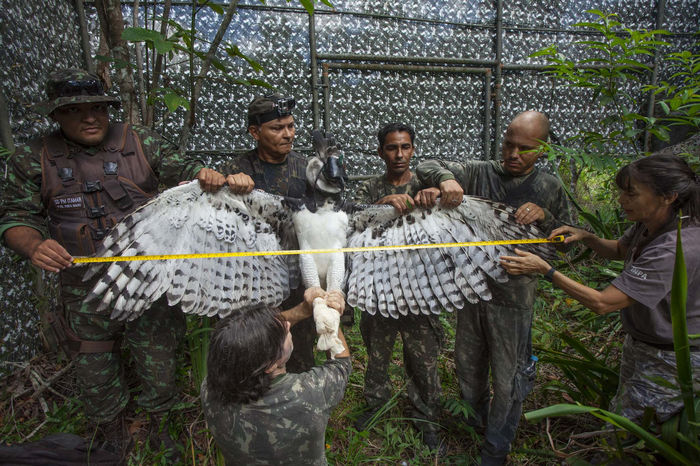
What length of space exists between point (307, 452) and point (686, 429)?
5.78 feet

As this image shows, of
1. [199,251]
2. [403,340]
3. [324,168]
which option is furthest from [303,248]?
[403,340]

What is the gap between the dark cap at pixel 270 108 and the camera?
9.08 feet

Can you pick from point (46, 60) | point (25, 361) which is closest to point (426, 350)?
point (25, 361)

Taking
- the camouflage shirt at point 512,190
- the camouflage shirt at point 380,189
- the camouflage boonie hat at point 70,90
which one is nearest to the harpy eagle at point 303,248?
the camouflage shirt at point 512,190

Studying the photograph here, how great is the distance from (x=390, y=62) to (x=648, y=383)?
440 centimetres

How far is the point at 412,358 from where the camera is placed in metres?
2.68

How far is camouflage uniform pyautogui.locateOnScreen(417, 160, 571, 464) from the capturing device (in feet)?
7.97

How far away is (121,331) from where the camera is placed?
2537 millimetres

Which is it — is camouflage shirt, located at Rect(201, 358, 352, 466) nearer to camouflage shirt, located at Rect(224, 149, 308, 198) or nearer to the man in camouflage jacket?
the man in camouflage jacket

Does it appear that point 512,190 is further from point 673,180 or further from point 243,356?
point 243,356

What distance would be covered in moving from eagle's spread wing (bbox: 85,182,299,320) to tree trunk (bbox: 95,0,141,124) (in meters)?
1.27

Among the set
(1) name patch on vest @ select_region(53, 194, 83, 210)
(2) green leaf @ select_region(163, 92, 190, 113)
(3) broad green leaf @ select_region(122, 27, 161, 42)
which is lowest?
(1) name patch on vest @ select_region(53, 194, 83, 210)

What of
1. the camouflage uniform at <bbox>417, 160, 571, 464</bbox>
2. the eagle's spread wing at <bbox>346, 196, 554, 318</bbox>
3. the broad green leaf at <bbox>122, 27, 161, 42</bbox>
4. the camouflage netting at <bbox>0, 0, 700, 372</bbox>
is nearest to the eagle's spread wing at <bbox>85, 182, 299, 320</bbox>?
the eagle's spread wing at <bbox>346, 196, 554, 318</bbox>

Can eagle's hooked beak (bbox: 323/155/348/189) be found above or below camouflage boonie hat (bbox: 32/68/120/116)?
below
